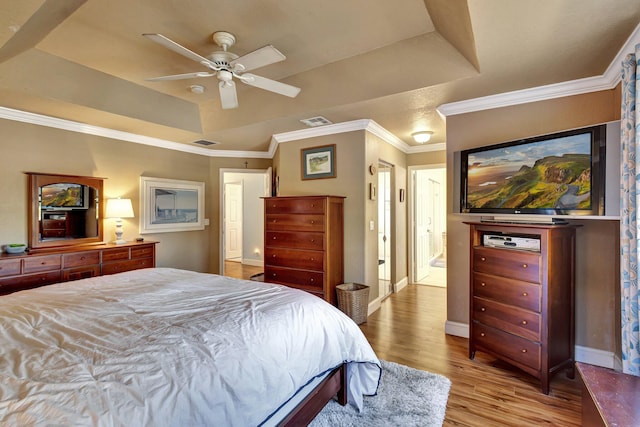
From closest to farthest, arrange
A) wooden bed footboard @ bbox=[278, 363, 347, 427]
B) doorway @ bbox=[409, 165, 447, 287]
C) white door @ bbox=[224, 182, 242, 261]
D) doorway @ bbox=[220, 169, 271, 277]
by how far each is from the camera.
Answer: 1. wooden bed footboard @ bbox=[278, 363, 347, 427]
2. doorway @ bbox=[409, 165, 447, 287]
3. doorway @ bbox=[220, 169, 271, 277]
4. white door @ bbox=[224, 182, 242, 261]

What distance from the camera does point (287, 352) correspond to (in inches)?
57.6

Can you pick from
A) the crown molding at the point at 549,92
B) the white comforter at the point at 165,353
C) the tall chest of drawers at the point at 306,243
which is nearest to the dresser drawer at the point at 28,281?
the white comforter at the point at 165,353

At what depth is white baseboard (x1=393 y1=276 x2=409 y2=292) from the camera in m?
4.79

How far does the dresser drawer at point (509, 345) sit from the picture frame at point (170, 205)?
429 centimetres

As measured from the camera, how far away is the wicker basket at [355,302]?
3414mm

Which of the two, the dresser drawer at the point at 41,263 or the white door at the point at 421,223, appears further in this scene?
the white door at the point at 421,223

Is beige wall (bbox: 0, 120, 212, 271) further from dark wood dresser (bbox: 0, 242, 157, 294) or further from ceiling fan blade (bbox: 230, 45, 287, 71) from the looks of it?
ceiling fan blade (bbox: 230, 45, 287, 71)

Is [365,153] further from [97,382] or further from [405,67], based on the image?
[97,382]

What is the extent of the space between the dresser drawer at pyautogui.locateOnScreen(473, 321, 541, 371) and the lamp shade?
166 inches

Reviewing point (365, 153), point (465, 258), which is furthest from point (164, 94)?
point (465, 258)

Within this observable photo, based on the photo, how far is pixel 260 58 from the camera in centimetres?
207

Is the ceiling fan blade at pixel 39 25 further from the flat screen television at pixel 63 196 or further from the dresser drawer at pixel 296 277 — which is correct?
the dresser drawer at pixel 296 277

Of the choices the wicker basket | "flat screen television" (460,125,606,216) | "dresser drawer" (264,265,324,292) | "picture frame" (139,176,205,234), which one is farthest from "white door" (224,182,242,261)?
"flat screen television" (460,125,606,216)

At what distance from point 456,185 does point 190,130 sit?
134 inches
